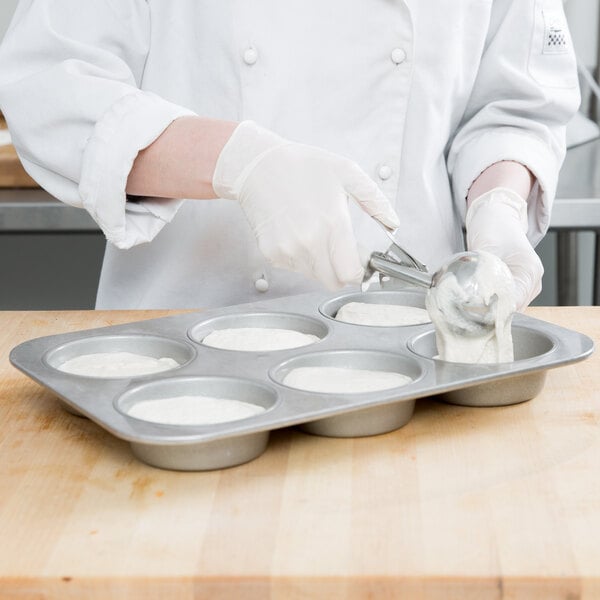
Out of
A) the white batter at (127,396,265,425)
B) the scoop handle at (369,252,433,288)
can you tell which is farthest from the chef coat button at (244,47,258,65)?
the white batter at (127,396,265,425)

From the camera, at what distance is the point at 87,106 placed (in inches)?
58.2

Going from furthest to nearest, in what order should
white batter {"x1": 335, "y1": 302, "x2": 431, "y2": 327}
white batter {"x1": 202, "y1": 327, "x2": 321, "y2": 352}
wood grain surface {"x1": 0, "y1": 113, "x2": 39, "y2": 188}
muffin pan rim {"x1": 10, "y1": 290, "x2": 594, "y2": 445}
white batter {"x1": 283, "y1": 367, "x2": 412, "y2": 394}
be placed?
wood grain surface {"x1": 0, "y1": 113, "x2": 39, "y2": 188} → white batter {"x1": 335, "y1": 302, "x2": 431, "y2": 327} → white batter {"x1": 202, "y1": 327, "x2": 321, "y2": 352} → white batter {"x1": 283, "y1": 367, "x2": 412, "y2": 394} → muffin pan rim {"x1": 10, "y1": 290, "x2": 594, "y2": 445}

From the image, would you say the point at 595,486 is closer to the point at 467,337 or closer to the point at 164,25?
the point at 467,337

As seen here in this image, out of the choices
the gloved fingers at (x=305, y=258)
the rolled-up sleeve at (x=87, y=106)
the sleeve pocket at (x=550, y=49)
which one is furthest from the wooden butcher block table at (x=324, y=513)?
the sleeve pocket at (x=550, y=49)

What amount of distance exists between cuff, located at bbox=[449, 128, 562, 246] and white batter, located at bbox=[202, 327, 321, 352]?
0.54m

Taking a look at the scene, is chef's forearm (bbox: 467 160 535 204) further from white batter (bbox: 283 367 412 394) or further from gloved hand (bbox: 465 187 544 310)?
white batter (bbox: 283 367 412 394)

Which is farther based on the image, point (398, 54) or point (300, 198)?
point (398, 54)

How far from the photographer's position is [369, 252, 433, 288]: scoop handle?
129 centimetres

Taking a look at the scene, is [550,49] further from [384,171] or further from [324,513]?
[324,513]

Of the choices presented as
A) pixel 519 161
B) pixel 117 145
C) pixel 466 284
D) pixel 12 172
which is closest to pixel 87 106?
pixel 117 145

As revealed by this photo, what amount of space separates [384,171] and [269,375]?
2.14 feet

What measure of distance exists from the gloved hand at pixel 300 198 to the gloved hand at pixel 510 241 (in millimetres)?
182

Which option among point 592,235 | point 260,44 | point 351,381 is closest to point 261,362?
point 351,381

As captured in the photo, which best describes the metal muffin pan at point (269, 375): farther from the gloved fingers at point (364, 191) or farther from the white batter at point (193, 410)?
the gloved fingers at point (364, 191)
